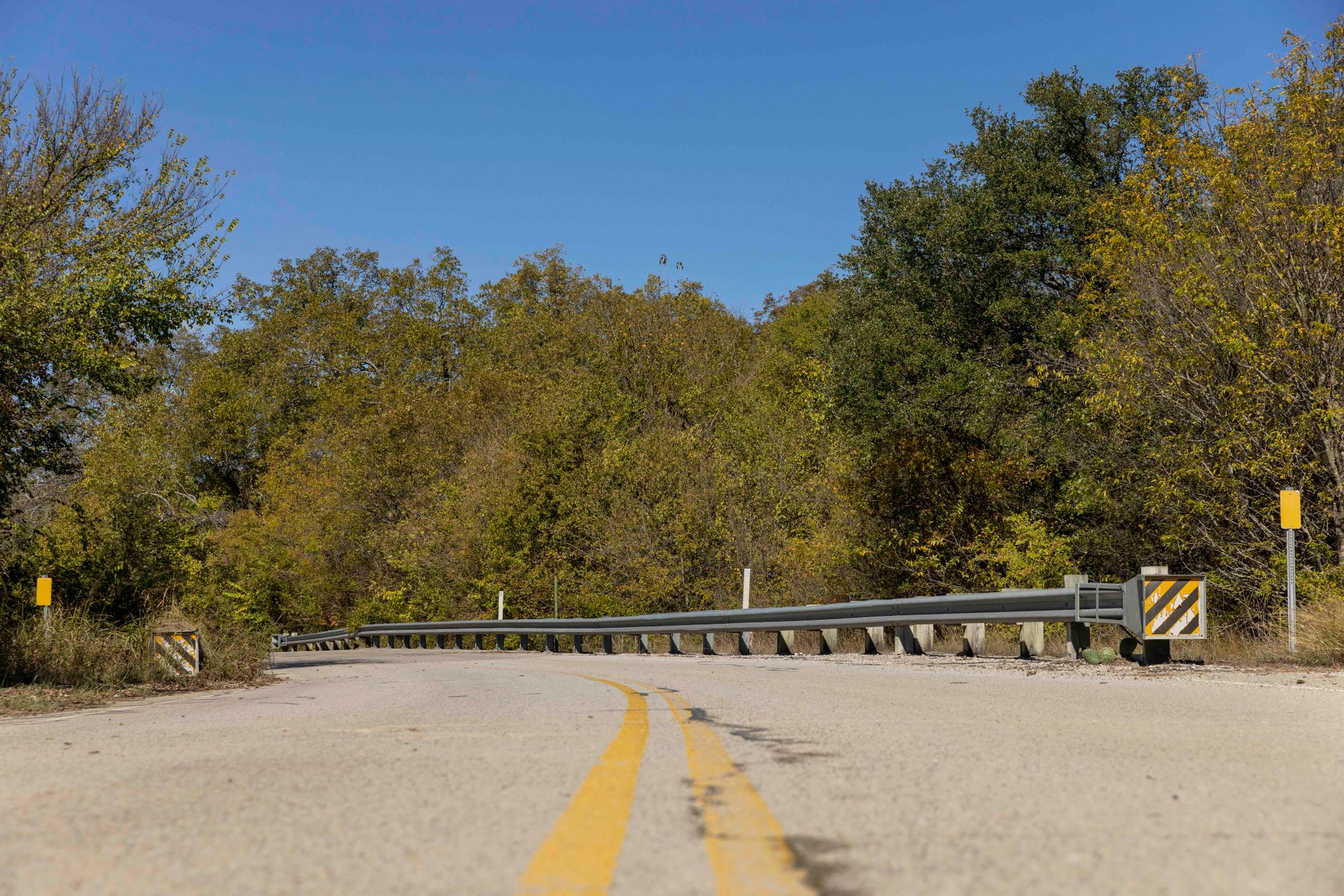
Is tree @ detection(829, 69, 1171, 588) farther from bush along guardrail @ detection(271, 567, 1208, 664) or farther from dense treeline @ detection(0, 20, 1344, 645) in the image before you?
bush along guardrail @ detection(271, 567, 1208, 664)

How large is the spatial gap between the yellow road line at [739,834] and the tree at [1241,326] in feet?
49.4

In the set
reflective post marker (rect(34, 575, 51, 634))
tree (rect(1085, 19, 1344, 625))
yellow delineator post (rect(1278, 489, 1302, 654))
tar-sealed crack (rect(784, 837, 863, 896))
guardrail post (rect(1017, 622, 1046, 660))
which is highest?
tree (rect(1085, 19, 1344, 625))

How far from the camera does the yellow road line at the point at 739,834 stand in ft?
9.86

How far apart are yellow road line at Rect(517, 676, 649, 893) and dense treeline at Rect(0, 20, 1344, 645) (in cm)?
1173

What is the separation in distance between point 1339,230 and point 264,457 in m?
51.8

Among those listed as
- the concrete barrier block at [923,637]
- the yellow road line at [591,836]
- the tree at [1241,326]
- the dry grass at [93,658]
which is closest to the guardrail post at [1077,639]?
the concrete barrier block at [923,637]

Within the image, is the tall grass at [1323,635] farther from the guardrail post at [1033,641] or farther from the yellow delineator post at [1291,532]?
the guardrail post at [1033,641]

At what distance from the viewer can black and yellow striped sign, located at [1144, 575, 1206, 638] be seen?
38.8 feet

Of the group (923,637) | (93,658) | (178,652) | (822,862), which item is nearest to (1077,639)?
(923,637)

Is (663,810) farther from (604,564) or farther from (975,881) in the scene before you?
(604,564)

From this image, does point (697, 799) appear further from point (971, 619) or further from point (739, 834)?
point (971, 619)

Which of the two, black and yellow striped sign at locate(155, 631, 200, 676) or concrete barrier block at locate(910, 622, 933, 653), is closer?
black and yellow striped sign at locate(155, 631, 200, 676)

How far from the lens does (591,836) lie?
3600 mm

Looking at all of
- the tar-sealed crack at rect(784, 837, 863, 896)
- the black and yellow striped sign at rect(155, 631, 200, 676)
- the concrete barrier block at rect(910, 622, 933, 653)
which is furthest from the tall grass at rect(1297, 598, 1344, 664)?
the black and yellow striped sign at rect(155, 631, 200, 676)
